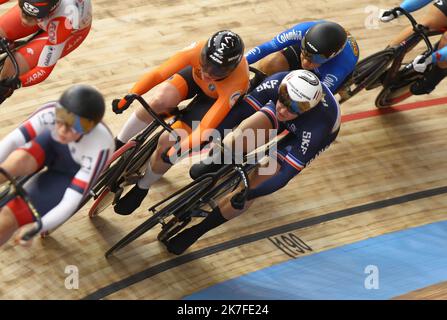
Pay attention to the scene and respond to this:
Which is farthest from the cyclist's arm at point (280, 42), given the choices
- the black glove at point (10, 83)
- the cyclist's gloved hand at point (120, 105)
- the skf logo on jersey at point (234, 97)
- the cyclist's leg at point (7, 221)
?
the cyclist's leg at point (7, 221)

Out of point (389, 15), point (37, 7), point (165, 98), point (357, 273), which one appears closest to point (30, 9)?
point (37, 7)

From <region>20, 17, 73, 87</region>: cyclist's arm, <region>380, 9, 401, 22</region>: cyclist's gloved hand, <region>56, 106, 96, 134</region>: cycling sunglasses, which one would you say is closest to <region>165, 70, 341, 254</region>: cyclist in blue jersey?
<region>20, 17, 73, 87</region>: cyclist's arm

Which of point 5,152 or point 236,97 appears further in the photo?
point 236,97

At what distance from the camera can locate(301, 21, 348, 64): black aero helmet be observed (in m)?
5.70

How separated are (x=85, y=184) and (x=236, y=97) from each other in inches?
55.0

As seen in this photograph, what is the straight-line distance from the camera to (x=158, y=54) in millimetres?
7613

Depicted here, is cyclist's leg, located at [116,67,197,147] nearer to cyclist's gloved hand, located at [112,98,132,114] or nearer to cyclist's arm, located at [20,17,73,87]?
cyclist's gloved hand, located at [112,98,132,114]

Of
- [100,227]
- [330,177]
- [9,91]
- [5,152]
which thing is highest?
[5,152]

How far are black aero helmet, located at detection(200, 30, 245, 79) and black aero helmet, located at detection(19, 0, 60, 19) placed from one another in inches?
43.2

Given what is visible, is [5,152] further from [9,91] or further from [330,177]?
[330,177]

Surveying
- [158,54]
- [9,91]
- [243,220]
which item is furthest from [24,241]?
[158,54]

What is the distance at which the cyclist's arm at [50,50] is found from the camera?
570 cm

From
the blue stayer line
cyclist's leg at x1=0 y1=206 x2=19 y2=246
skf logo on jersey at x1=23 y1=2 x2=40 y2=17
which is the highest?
skf logo on jersey at x1=23 y1=2 x2=40 y2=17

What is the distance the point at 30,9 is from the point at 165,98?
104 cm
